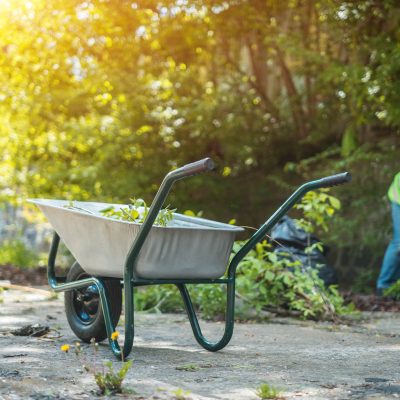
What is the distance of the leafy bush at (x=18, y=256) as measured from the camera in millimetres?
11428

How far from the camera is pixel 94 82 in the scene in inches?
389

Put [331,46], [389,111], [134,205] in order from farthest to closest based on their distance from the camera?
[331,46] < [389,111] < [134,205]

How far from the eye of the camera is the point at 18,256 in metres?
11.5

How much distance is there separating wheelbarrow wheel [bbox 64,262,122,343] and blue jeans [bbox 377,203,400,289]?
12.3 feet

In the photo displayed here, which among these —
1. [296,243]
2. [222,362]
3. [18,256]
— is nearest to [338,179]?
[222,362]

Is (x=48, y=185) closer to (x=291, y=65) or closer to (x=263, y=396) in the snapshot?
(x=291, y=65)

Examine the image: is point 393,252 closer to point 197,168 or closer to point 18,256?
point 197,168

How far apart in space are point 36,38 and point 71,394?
8.05 m

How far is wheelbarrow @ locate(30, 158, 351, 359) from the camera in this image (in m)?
3.72

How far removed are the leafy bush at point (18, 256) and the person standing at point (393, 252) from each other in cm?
579

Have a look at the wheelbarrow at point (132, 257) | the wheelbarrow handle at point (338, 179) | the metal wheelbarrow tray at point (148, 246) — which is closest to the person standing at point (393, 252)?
the wheelbarrow at point (132, 257)

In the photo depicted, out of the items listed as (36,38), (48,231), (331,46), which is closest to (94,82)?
(36,38)

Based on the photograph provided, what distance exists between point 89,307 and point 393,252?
382 centimetres

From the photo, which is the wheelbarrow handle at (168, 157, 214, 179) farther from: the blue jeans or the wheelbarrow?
the blue jeans
